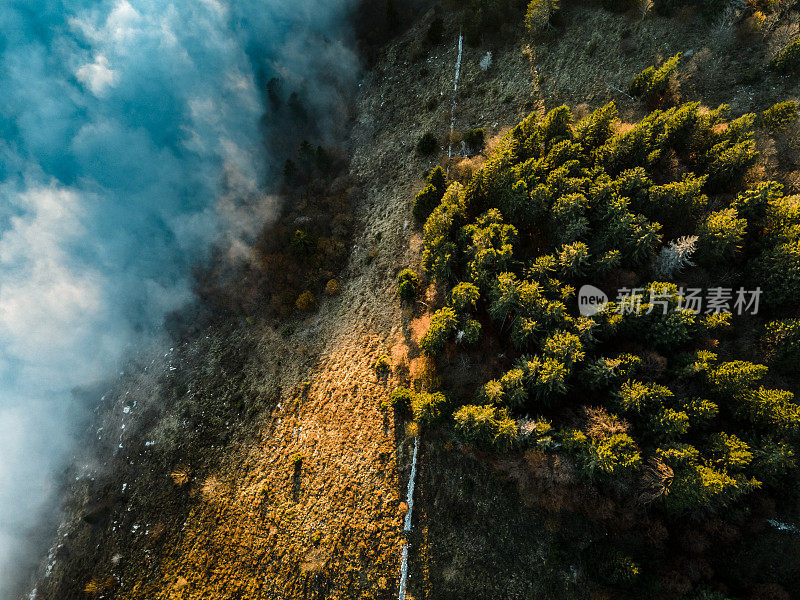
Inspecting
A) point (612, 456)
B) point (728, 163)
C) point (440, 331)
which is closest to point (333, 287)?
point (440, 331)

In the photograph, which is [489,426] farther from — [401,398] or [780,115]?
[780,115]

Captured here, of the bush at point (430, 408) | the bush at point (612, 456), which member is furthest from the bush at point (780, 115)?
the bush at point (430, 408)

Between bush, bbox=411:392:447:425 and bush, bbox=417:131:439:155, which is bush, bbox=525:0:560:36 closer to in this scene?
bush, bbox=417:131:439:155

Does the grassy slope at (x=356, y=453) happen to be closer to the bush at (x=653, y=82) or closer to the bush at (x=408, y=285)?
the bush at (x=653, y=82)

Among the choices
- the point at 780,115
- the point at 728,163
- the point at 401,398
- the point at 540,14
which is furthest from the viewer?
the point at 540,14

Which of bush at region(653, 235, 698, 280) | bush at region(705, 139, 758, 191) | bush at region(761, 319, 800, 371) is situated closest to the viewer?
bush at region(761, 319, 800, 371)

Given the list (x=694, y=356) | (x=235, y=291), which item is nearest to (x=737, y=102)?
(x=694, y=356)

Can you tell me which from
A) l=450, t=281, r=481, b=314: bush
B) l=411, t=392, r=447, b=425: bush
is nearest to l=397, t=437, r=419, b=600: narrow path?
l=411, t=392, r=447, b=425: bush
